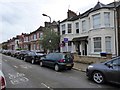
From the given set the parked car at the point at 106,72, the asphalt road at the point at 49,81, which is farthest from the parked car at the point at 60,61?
the parked car at the point at 106,72

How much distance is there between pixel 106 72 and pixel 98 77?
0.67 metres

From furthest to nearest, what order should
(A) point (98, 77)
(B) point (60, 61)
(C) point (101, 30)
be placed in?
(C) point (101, 30)
(B) point (60, 61)
(A) point (98, 77)

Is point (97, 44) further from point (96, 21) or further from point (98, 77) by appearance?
point (98, 77)

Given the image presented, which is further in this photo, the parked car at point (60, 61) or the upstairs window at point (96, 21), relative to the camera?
the upstairs window at point (96, 21)

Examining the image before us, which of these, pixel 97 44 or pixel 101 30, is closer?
pixel 101 30

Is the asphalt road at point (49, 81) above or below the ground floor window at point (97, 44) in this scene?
below

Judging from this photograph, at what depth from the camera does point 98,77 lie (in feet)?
29.7

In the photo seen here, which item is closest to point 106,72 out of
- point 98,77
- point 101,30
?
point 98,77

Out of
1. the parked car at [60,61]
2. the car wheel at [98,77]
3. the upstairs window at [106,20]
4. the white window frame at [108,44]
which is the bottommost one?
the car wheel at [98,77]

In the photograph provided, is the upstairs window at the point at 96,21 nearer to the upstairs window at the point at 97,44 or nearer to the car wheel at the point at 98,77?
the upstairs window at the point at 97,44

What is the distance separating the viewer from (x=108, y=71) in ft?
27.8

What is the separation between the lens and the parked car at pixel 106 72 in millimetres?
8190

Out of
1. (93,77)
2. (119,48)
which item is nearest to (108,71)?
(93,77)

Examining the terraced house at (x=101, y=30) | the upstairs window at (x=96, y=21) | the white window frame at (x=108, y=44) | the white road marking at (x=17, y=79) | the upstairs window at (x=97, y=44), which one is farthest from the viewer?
the upstairs window at (x=96, y=21)
